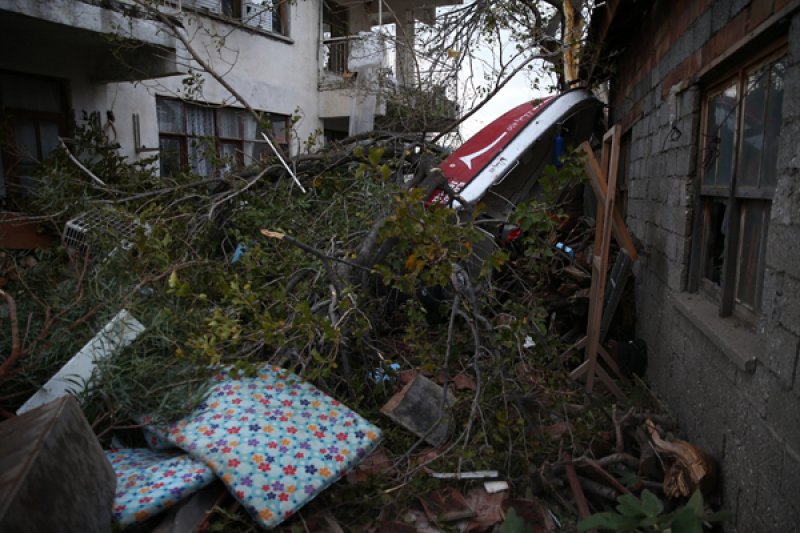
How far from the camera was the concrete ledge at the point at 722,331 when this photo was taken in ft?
7.80

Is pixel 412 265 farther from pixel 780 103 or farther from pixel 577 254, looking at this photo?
pixel 577 254

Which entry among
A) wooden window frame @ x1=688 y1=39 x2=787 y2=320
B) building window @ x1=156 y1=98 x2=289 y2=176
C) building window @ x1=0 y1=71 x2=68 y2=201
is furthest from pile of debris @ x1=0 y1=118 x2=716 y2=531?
building window @ x1=156 y1=98 x2=289 y2=176

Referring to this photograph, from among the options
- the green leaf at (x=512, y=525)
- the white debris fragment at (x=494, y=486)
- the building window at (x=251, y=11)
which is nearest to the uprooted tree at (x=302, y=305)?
the white debris fragment at (x=494, y=486)

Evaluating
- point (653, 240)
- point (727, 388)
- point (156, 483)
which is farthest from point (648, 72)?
point (156, 483)

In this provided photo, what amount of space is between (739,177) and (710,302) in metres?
0.79

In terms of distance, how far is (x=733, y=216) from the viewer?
2.86 metres

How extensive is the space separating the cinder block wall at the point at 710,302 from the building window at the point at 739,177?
12 cm

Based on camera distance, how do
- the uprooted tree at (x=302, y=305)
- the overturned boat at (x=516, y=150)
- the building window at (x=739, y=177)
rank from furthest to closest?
1. the overturned boat at (x=516, y=150)
2. the uprooted tree at (x=302, y=305)
3. the building window at (x=739, y=177)

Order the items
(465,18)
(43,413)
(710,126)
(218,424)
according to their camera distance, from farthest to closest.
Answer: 1. (465,18)
2. (710,126)
3. (218,424)
4. (43,413)

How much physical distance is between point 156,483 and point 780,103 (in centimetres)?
318

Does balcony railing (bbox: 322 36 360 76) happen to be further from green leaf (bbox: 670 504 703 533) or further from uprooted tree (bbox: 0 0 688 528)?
green leaf (bbox: 670 504 703 533)

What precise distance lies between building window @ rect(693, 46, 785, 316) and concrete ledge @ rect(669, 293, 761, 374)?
0.10 meters

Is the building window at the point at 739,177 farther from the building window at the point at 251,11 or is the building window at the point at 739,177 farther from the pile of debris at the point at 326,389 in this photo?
the building window at the point at 251,11

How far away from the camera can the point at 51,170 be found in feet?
16.0
